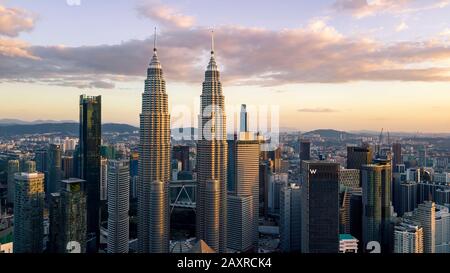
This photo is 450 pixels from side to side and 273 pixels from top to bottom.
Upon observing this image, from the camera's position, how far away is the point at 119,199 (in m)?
7.89

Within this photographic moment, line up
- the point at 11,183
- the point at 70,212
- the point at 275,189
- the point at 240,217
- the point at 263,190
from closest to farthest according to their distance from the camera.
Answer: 1. the point at 11,183
2. the point at 70,212
3. the point at 240,217
4. the point at 275,189
5. the point at 263,190

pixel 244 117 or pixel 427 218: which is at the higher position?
pixel 244 117

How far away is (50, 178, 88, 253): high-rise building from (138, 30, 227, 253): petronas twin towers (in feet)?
4.01

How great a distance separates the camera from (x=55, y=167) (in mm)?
6758

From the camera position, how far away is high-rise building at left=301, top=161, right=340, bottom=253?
680 centimetres

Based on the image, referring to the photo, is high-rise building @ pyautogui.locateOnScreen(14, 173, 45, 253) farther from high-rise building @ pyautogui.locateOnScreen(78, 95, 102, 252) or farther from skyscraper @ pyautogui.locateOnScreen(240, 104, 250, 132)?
skyscraper @ pyautogui.locateOnScreen(240, 104, 250, 132)

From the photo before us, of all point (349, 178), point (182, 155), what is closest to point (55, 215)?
point (182, 155)

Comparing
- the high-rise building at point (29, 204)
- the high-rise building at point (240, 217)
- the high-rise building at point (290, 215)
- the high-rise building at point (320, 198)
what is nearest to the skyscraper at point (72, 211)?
the high-rise building at point (29, 204)

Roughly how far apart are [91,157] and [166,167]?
1.66m

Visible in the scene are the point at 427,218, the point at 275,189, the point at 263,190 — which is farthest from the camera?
the point at 263,190

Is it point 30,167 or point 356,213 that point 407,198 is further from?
point 30,167
